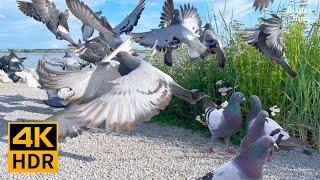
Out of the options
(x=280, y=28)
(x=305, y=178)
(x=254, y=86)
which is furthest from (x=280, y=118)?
(x=280, y=28)

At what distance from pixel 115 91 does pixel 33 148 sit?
164 centimetres

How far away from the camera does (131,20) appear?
15.3ft

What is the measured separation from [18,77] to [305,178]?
8.79m

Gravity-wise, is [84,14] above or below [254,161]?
above

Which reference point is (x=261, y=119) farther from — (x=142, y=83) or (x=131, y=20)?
(x=131, y=20)


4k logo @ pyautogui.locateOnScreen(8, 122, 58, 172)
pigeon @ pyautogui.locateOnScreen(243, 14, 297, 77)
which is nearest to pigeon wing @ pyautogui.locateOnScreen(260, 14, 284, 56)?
pigeon @ pyautogui.locateOnScreen(243, 14, 297, 77)

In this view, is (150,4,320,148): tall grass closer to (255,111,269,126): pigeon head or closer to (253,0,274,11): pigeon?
(253,0,274,11): pigeon

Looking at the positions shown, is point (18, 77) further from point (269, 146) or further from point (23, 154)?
point (269, 146)

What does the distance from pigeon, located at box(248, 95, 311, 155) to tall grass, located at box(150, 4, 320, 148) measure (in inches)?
19.2

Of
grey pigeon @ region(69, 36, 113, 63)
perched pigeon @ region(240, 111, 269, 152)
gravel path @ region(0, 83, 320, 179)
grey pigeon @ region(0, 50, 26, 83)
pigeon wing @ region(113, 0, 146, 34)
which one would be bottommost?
gravel path @ region(0, 83, 320, 179)

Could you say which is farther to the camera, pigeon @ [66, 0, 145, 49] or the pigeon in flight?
the pigeon in flight

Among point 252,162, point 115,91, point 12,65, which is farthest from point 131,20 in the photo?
point 12,65

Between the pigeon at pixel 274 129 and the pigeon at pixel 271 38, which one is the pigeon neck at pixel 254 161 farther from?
the pigeon at pixel 271 38

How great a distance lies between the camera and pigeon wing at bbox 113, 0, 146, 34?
464cm
